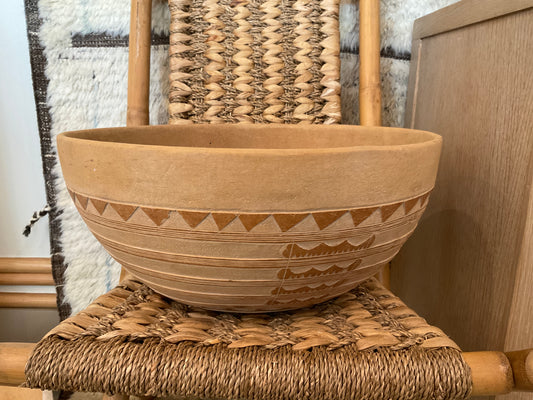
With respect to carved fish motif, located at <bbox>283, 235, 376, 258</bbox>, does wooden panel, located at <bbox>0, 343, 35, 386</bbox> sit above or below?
below

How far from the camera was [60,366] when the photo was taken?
32 cm

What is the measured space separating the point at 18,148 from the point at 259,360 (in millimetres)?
726

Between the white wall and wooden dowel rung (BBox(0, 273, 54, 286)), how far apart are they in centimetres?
4

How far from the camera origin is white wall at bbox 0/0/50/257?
0.75 m

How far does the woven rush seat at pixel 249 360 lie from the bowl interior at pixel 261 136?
220 mm

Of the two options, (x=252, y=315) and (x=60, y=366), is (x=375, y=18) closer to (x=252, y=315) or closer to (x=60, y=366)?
(x=252, y=315)

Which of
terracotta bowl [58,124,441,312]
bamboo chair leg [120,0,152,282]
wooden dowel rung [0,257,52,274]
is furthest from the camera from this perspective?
wooden dowel rung [0,257,52,274]

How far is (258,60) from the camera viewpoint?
0.68 meters

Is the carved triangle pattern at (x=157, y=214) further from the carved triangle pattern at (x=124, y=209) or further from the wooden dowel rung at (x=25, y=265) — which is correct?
the wooden dowel rung at (x=25, y=265)

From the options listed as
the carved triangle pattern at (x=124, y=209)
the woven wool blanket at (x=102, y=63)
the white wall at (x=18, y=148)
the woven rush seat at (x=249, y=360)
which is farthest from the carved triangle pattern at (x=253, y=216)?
the white wall at (x=18, y=148)

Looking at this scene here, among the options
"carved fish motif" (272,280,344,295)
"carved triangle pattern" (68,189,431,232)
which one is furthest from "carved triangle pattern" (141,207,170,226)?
"carved fish motif" (272,280,344,295)

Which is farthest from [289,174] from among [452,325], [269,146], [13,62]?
[13,62]

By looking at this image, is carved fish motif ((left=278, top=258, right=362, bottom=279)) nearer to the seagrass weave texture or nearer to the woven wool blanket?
the seagrass weave texture

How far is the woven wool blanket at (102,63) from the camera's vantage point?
2.37 feet
